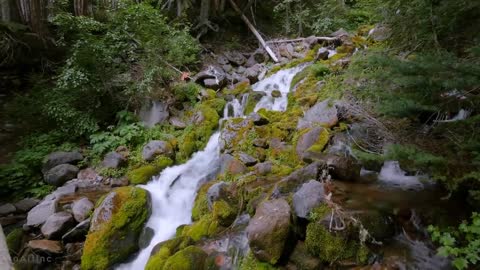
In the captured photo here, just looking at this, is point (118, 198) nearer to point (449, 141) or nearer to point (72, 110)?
point (72, 110)

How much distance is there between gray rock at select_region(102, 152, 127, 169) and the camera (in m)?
7.21

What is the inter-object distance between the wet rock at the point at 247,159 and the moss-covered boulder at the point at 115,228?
1.95m

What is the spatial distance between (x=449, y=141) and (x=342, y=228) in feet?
5.06

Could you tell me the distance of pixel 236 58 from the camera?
39.0 feet

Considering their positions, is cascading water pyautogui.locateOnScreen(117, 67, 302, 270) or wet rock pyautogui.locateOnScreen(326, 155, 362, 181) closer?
wet rock pyautogui.locateOnScreen(326, 155, 362, 181)

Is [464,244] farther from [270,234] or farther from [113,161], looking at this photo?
[113,161]

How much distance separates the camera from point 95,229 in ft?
16.5

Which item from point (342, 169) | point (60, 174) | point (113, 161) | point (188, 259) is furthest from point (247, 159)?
point (60, 174)

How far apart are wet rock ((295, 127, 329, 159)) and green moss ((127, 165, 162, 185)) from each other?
10.6 ft

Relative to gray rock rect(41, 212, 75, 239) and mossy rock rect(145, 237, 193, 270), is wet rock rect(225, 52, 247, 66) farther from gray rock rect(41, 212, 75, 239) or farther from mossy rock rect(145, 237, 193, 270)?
mossy rock rect(145, 237, 193, 270)

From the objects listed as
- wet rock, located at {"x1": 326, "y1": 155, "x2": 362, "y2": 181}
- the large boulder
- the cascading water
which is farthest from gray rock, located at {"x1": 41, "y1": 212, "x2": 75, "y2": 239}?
wet rock, located at {"x1": 326, "y1": 155, "x2": 362, "y2": 181}

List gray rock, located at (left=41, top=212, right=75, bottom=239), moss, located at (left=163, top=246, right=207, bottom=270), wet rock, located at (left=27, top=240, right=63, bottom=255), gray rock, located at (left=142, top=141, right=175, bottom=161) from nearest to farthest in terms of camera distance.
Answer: moss, located at (left=163, top=246, right=207, bottom=270) < wet rock, located at (left=27, top=240, right=63, bottom=255) < gray rock, located at (left=41, top=212, right=75, bottom=239) < gray rock, located at (left=142, top=141, right=175, bottom=161)

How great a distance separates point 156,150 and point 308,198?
4.54 m

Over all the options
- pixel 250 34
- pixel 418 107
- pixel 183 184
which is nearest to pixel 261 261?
pixel 418 107
